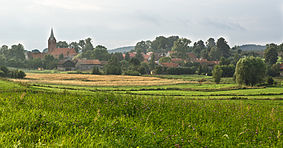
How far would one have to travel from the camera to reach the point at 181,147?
716 cm

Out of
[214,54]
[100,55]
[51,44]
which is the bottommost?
[100,55]

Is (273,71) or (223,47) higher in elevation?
(223,47)

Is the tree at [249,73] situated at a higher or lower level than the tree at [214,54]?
lower

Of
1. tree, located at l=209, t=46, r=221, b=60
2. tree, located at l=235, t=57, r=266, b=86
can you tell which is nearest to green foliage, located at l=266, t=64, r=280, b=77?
tree, located at l=235, t=57, r=266, b=86

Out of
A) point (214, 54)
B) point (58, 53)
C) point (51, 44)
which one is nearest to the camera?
point (214, 54)

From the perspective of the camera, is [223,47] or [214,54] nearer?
[214,54]

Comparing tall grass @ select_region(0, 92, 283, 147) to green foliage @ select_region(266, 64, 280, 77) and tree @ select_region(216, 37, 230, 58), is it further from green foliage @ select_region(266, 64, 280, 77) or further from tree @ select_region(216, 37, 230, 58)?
tree @ select_region(216, 37, 230, 58)

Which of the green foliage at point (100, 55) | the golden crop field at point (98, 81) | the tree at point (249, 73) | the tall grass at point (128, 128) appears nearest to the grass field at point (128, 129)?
the tall grass at point (128, 128)

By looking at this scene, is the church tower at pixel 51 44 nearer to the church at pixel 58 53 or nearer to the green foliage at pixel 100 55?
the church at pixel 58 53

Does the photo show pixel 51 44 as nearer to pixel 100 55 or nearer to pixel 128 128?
pixel 100 55

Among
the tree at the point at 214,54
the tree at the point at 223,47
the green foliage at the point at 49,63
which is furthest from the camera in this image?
the tree at the point at 223,47

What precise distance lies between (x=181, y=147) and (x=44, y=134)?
427 cm

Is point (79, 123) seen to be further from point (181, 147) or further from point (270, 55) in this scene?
point (270, 55)

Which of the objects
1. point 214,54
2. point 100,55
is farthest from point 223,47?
point 100,55
